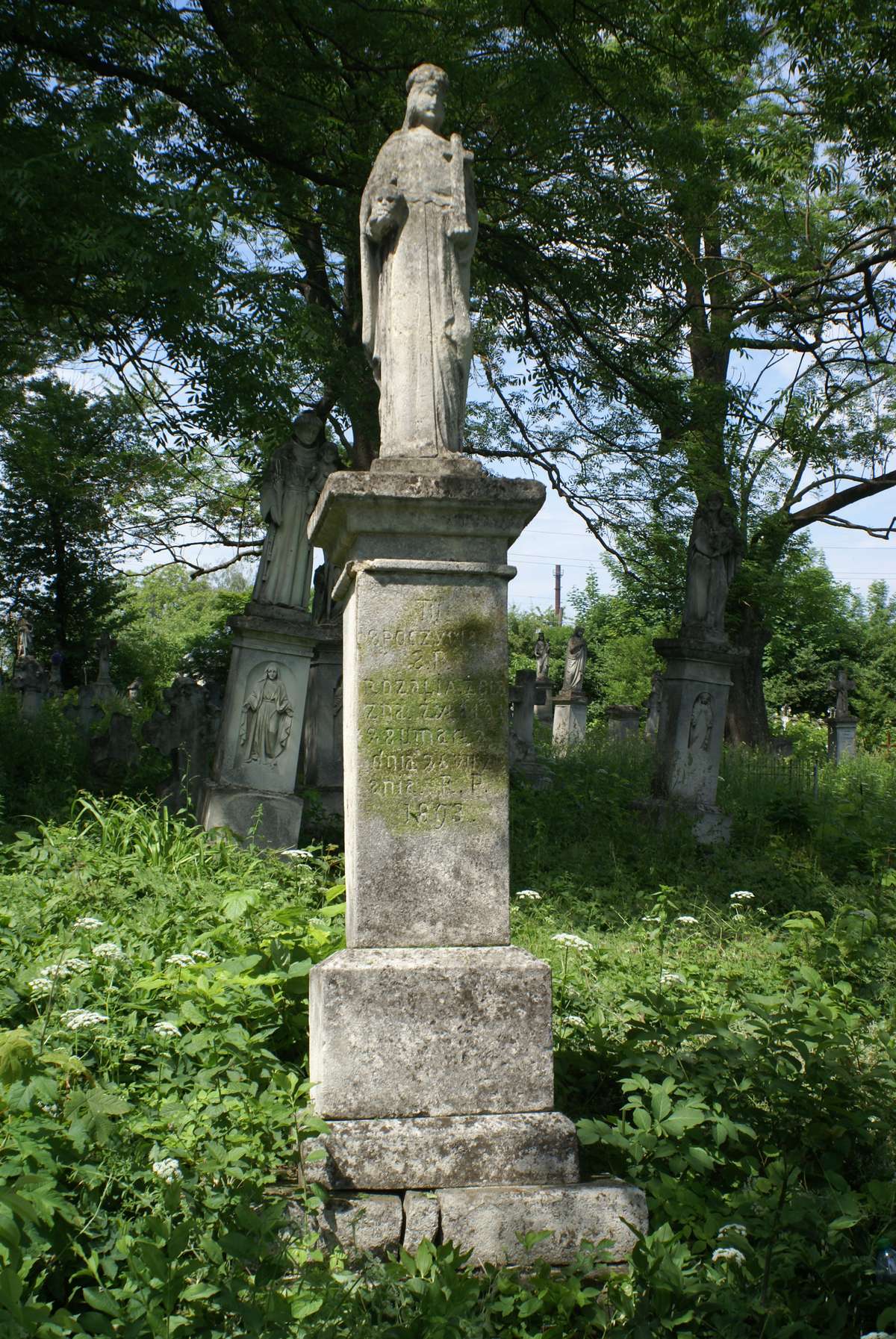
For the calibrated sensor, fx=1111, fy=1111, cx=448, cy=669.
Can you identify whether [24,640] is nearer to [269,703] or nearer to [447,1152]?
[269,703]

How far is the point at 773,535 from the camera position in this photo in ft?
59.9

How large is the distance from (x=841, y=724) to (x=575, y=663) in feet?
17.5

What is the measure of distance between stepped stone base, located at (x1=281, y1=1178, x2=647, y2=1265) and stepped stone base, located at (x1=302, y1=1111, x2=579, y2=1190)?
0.06 meters

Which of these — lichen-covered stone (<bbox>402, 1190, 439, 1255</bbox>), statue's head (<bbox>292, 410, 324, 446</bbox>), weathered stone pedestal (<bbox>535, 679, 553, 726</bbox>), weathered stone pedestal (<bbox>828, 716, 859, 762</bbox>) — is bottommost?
lichen-covered stone (<bbox>402, 1190, 439, 1255</bbox>)

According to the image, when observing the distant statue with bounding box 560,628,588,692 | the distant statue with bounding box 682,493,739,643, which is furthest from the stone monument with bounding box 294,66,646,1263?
the distant statue with bounding box 560,628,588,692

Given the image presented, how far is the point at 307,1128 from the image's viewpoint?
3.28 metres

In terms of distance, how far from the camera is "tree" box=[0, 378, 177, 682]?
18.0 meters

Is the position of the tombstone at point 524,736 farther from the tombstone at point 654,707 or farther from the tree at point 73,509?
the tree at point 73,509

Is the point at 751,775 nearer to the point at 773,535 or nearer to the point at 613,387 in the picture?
the point at 613,387

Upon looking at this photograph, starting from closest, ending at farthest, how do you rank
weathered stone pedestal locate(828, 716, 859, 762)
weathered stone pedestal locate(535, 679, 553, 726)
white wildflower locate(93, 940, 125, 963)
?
1. white wildflower locate(93, 940, 125, 963)
2. weathered stone pedestal locate(828, 716, 859, 762)
3. weathered stone pedestal locate(535, 679, 553, 726)

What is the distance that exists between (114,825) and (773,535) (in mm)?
13820

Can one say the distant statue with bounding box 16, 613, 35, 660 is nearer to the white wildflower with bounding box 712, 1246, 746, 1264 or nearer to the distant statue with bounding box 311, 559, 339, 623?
the distant statue with bounding box 311, 559, 339, 623

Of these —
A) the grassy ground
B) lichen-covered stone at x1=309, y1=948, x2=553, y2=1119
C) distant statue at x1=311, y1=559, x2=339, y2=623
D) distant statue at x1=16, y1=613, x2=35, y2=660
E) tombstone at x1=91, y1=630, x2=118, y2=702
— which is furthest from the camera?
distant statue at x1=16, y1=613, x2=35, y2=660

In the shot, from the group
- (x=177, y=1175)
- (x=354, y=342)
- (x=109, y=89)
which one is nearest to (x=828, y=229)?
(x=354, y=342)
